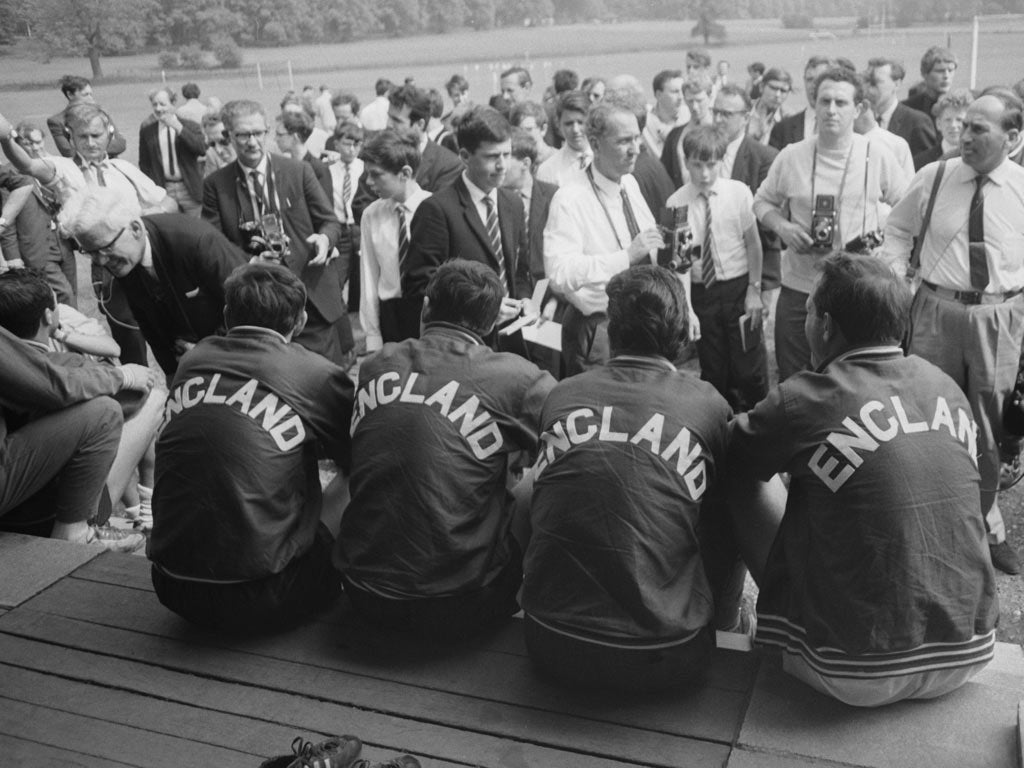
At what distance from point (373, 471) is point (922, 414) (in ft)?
4.74

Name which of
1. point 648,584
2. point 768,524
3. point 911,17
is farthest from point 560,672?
point 911,17

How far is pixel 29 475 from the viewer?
3711mm

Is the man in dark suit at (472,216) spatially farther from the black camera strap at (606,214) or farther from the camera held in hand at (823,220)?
the camera held in hand at (823,220)

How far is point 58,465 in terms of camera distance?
379 centimetres

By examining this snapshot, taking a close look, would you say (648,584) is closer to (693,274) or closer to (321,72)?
(693,274)

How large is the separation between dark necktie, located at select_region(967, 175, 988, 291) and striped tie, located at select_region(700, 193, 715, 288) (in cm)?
124

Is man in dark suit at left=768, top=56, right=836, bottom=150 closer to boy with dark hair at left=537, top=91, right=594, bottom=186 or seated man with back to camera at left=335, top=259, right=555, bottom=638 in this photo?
boy with dark hair at left=537, top=91, right=594, bottom=186

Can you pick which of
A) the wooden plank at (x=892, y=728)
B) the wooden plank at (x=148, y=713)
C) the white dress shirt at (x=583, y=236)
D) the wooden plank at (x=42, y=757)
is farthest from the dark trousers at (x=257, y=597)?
the white dress shirt at (x=583, y=236)

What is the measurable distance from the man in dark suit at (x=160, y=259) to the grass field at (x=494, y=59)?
15.2 ft

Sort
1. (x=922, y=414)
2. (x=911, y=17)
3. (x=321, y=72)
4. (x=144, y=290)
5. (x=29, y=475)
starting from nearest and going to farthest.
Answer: (x=922, y=414) → (x=29, y=475) → (x=144, y=290) → (x=321, y=72) → (x=911, y=17)

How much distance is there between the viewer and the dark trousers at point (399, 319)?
15.7 ft

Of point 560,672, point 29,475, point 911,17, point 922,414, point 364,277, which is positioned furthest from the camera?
point 911,17

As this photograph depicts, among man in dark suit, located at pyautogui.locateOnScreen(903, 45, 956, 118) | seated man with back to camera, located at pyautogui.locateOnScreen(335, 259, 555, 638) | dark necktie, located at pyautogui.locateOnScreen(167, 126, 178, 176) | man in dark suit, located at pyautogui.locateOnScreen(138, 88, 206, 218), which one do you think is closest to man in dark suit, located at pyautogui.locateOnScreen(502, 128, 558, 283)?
seated man with back to camera, located at pyautogui.locateOnScreen(335, 259, 555, 638)

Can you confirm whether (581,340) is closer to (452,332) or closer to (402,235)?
(402,235)
